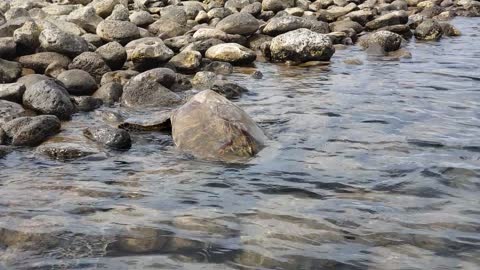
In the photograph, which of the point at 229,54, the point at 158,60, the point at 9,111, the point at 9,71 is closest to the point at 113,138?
the point at 9,111

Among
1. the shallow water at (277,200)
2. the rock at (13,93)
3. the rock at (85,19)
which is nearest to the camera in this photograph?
the shallow water at (277,200)

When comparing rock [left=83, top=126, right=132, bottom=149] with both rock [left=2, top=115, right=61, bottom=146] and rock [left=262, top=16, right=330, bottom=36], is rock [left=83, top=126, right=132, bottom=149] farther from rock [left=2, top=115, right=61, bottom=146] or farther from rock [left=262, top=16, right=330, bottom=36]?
rock [left=262, top=16, right=330, bottom=36]

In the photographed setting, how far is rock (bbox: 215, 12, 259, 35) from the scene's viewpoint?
12.6m

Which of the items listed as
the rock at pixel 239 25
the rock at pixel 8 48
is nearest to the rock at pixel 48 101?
the rock at pixel 8 48

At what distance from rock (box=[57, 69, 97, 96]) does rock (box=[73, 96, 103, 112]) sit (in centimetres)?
56

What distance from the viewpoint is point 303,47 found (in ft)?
36.8

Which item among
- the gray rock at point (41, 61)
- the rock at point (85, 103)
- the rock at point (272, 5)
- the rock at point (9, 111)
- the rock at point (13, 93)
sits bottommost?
the rock at point (85, 103)

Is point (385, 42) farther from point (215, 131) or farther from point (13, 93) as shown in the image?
point (13, 93)

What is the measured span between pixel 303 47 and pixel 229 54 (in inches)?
58.3

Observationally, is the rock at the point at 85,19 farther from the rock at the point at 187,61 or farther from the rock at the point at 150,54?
the rock at the point at 187,61

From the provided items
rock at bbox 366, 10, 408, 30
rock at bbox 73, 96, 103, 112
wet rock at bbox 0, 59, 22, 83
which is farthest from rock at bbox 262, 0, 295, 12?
rock at bbox 73, 96, 103, 112

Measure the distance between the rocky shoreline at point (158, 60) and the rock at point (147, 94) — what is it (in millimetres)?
15

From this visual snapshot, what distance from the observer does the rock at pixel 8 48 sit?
9.41 m

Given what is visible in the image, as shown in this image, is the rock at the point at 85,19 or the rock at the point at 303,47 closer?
the rock at the point at 303,47
